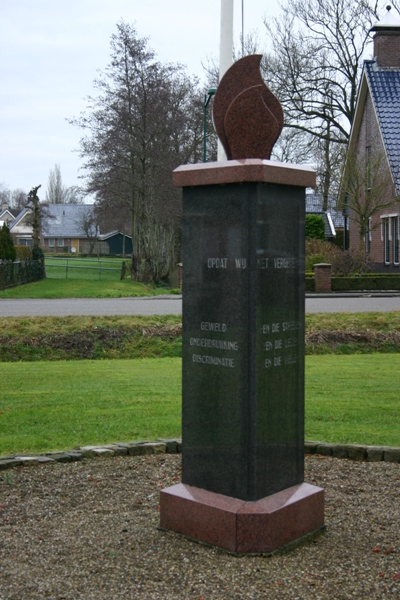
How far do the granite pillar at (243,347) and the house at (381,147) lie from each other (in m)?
30.1

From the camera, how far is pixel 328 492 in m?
6.09

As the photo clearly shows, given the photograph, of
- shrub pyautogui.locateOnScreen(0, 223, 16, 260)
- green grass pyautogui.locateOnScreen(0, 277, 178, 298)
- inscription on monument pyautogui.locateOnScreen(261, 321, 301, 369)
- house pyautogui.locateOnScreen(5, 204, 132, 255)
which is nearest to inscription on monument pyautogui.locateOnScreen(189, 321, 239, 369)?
inscription on monument pyautogui.locateOnScreen(261, 321, 301, 369)

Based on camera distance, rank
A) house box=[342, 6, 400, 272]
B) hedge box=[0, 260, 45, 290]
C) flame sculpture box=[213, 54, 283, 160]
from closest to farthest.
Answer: flame sculpture box=[213, 54, 283, 160] < hedge box=[0, 260, 45, 290] < house box=[342, 6, 400, 272]

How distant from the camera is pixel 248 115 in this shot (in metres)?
5.04

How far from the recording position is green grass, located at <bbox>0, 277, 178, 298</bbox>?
99.8 ft

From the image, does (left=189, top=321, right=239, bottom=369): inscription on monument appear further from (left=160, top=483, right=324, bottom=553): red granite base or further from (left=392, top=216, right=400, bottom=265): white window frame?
(left=392, top=216, right=400, bottom=265): white window frame

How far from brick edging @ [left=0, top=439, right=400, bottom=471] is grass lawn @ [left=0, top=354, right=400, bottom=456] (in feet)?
1.12

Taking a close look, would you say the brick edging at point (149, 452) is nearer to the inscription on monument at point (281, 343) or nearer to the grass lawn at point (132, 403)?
the grass lawn at point (132, 403)

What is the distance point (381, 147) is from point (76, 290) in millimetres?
16004

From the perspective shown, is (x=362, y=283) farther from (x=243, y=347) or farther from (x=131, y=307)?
(x=243, y=347)

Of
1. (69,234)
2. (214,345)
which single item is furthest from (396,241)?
(69,234)

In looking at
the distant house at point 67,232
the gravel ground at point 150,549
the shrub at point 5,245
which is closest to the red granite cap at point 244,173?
the gravel ground at point 150,549

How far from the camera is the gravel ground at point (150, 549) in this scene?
4297mm

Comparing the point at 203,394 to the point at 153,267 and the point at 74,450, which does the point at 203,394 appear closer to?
the point at 74,450
